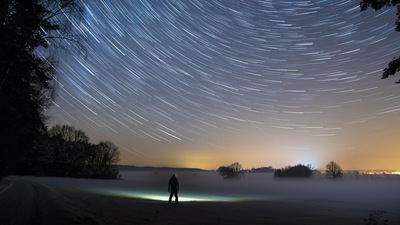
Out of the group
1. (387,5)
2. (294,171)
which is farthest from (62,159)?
(294,171)

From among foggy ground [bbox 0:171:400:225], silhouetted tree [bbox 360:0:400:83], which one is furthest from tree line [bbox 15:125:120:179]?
silhouetted tree [bbox 360:0:400:83]

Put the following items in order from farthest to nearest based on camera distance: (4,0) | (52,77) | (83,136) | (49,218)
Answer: (83,136) < (52,77) < (49,218) < (4,0)

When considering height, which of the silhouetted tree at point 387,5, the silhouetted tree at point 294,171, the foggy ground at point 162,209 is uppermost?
the silhouetted tree at point 294,171

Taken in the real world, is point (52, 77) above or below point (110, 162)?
below

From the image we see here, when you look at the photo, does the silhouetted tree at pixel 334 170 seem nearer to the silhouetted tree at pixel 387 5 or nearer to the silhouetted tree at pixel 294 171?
the silhouetted tree at pixel 294 171

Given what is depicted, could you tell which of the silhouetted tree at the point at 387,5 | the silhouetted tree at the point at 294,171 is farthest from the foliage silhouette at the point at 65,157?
the silhouetted tree at the point at 294,171

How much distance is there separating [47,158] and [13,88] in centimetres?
7201

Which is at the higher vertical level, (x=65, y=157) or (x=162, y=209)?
(x=65, y=157)

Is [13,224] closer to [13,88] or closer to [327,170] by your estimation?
[13,88]

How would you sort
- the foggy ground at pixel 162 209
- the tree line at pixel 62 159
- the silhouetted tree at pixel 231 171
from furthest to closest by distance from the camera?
the silhouetted tree at pixel 231 171 → the tree line at pixel 62 159 → the foggy ground at pixel 162 209

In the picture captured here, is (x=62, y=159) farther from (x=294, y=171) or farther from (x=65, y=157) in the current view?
(x=294, y=171)

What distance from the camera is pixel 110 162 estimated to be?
10244cm

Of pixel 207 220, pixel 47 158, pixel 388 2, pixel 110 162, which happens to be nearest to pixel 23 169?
pixel 47 158

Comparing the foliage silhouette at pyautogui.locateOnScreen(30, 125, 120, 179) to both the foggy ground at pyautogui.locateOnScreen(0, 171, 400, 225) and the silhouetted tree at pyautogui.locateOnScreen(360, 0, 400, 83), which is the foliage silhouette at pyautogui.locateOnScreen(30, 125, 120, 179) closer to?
the foggy ground at pyautogui.locateOnScreen(0, 171, 400, 225)
